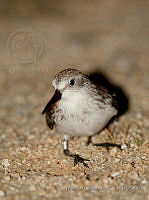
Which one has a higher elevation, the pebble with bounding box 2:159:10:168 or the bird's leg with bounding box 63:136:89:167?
the bird's leg with bounding box 63:136:89:167

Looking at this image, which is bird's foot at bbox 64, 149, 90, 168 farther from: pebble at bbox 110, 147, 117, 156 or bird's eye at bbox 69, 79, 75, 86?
bird's eye at bbox 69, 79, 75, 86

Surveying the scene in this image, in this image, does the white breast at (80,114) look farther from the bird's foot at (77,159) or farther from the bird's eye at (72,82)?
the bird's foot at (77,159)

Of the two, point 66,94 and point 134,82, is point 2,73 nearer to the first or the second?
point 134,82

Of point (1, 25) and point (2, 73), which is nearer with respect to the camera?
point (2, 73)

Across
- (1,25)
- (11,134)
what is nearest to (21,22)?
(1,25)

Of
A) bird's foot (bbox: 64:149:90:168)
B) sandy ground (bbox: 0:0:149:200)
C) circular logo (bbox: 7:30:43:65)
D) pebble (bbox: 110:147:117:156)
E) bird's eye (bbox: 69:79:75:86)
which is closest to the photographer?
sandy ground (bbox: 0:0:149:200)

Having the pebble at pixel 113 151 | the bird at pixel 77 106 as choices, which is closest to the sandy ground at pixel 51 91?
the pebble at pixel 113 151

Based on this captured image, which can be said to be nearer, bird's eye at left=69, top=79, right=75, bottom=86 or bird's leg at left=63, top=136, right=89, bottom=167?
bird's eye at left=69, top=79, right=75, bottom=86

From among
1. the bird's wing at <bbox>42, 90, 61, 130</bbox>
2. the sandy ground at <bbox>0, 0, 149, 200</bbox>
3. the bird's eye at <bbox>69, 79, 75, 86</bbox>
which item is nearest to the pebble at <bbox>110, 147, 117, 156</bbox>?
the sandy ground at <bbox>0, 0, 149, 200</bbox>
